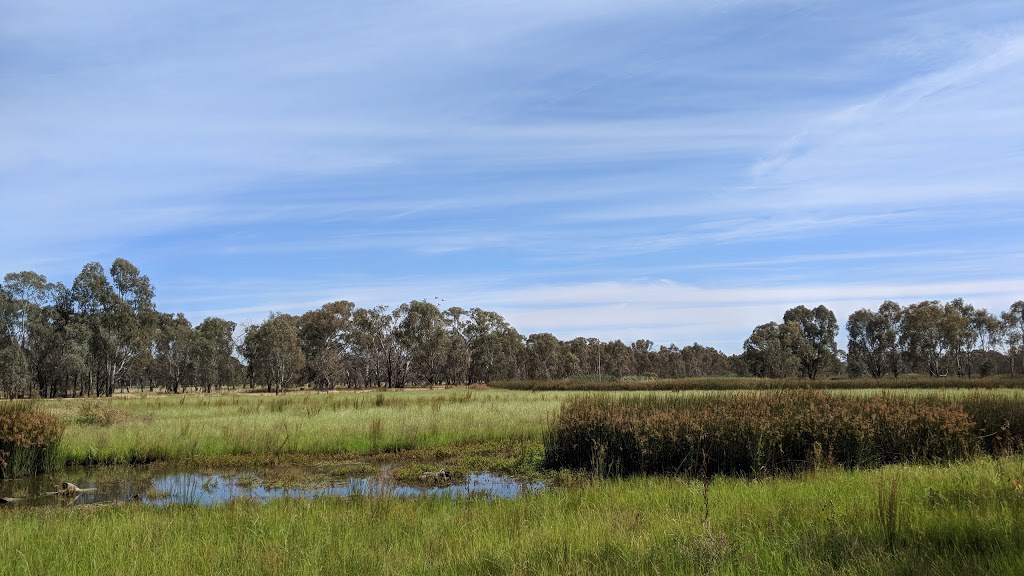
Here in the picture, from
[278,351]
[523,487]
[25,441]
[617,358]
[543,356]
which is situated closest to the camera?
[523,487]

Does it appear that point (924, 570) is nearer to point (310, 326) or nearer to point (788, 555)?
point (788, 555)

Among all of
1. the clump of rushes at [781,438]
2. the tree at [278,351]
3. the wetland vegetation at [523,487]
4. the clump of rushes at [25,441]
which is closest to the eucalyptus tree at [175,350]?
the tree at [278,351]

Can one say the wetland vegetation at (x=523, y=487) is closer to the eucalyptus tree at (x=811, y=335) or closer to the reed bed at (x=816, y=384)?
the reed bed at (x=816, y=384)

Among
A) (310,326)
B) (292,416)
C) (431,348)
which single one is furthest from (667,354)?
(292,416)

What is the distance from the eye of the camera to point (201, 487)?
14594mm

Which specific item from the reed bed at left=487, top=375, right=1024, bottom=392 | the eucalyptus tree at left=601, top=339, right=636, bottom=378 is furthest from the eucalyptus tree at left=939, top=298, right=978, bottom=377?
the eucalyptus tree at left=601, top=339, right=636, bottom=378

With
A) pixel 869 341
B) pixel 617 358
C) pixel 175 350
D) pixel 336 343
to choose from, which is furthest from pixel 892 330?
pixel 175 350

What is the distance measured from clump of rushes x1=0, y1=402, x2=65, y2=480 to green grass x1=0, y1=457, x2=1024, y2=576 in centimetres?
776

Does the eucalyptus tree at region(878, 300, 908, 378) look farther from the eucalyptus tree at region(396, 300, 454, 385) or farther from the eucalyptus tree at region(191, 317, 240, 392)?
the eucalyptus tree at region(191, 317, 240, 392)

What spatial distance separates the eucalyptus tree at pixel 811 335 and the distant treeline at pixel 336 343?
0.20m

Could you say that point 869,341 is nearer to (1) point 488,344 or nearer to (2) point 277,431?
(1) point 488,344

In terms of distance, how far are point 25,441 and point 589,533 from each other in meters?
17.6

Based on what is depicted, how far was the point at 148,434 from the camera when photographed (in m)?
20.2

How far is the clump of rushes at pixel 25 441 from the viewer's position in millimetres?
16375
